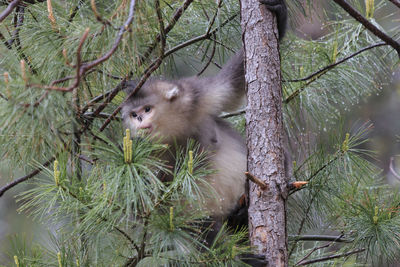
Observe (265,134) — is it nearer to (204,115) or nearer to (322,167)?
(322,167)

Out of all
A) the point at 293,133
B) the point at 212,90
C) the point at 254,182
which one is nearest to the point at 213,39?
the point at 212,90

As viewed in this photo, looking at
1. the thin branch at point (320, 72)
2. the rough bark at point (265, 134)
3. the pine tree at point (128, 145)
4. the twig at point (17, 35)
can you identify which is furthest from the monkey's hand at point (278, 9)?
the twig at point (17, 35)

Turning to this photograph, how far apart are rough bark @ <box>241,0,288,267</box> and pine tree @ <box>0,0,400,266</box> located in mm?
123

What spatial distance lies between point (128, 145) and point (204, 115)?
1061 millimetres

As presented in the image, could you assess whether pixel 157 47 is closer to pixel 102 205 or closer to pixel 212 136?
pixel 212 136

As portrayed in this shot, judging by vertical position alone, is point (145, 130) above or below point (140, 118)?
below

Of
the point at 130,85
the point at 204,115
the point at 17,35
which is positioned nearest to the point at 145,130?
the point at 130,85

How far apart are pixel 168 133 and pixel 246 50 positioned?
620mm

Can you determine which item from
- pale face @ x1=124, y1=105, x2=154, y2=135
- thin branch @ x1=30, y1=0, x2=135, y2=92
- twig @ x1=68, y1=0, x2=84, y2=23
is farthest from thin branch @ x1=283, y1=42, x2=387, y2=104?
thin branch @ x1=30, y1=0, x2=135, y2=92

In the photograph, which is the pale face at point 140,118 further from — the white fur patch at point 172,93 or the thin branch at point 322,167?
the thin branch at point 322,167

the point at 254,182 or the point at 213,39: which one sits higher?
the point at 213,39

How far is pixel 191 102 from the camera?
2.72 metres

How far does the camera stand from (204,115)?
277cm

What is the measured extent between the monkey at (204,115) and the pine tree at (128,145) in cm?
15
